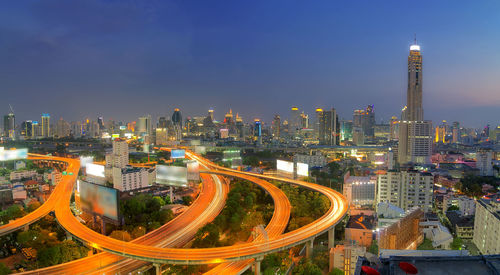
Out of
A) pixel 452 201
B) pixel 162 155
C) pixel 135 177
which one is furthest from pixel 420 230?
pixel 162 155

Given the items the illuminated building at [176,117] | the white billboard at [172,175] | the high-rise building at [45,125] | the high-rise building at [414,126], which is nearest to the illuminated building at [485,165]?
the high-rise building at [414,126]

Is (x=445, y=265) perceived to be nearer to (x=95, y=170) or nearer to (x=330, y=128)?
(x=95, y=170)

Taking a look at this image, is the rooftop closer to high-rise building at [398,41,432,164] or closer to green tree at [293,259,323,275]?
green tree at [293,259,323,275]

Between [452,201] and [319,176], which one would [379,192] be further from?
[319,176]

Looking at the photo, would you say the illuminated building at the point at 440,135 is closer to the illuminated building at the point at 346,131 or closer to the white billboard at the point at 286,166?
the illuminated building at the point at 346,131

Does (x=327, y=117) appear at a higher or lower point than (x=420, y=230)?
higher

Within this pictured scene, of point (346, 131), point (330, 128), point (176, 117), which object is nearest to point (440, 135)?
point (346, 131)
